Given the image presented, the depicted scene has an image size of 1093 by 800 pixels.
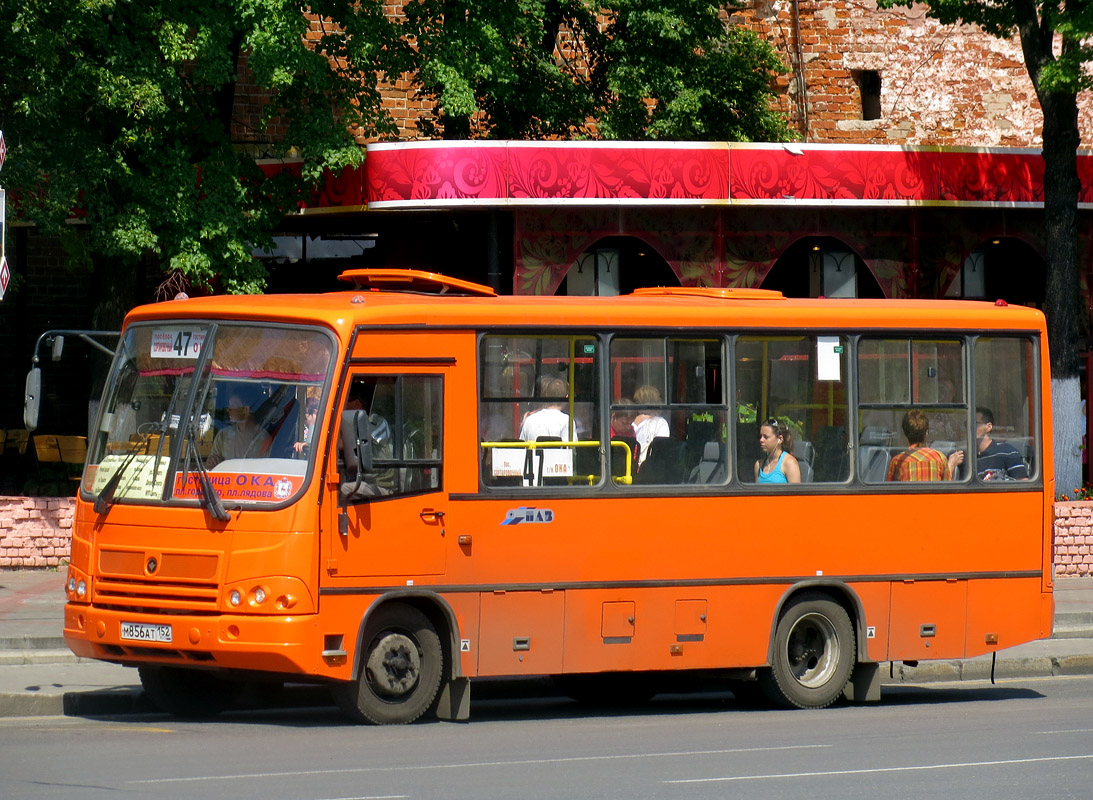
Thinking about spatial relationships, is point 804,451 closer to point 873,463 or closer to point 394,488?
point 873,463

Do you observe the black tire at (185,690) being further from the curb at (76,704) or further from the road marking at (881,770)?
the road marking at (881,770)

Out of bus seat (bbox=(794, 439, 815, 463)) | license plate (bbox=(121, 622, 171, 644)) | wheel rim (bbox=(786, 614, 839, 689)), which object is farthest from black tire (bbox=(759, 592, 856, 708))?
license plate (bbox=(121, 622, 171, 644))

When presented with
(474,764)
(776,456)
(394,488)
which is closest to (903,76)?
(776,456)

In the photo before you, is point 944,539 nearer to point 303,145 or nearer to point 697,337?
point 697,337

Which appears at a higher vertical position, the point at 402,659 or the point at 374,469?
the point at 374,469

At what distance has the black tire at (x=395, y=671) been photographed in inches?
429

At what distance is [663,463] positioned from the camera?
11.9m

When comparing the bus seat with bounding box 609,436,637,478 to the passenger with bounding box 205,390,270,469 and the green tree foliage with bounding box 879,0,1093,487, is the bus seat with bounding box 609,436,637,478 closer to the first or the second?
the passenger with bounding box 205,390,270,469

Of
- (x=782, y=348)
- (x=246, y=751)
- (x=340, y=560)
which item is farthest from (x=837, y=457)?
(x=246, y=751)

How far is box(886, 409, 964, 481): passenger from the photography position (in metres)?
12.7

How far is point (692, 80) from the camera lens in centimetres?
2734

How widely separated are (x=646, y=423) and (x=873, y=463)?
1.82 m

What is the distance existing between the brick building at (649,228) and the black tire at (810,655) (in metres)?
11.0

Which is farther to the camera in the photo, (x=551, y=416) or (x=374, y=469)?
(x=551, y=416)
